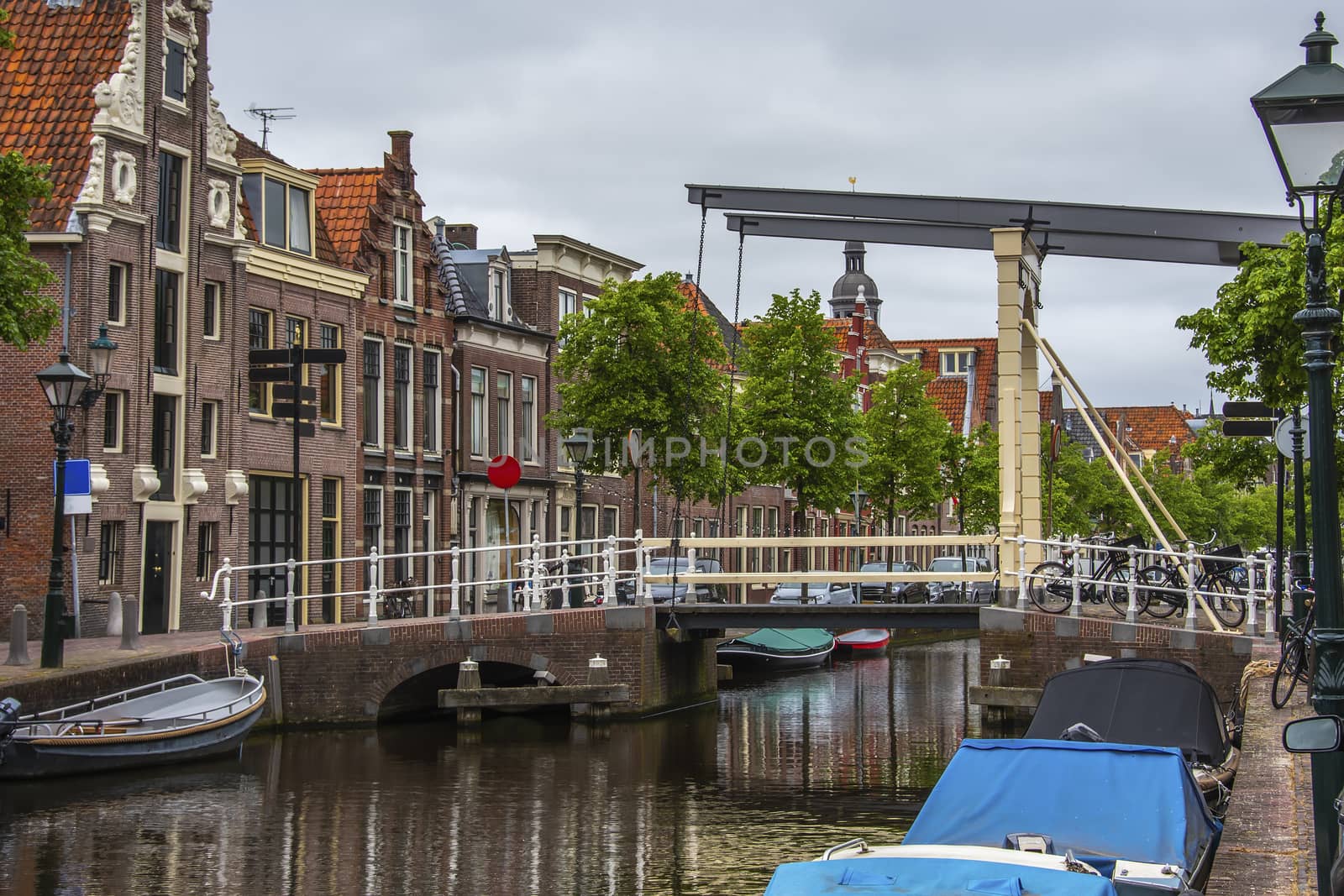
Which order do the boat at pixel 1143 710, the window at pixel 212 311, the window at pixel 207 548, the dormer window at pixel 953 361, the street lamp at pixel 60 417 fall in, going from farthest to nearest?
the dormer window at pixel 953 361, the window at pixel 212 311, the window at pixel 207 548, the street lamp at pixel 60 417, the boat at pixel 1143 710

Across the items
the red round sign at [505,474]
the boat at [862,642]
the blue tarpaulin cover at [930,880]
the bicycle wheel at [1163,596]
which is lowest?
the boat at [862,642]

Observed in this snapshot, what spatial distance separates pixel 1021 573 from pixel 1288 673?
23.1 ft

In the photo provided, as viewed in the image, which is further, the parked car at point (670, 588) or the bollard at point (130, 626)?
the parked car at point (670, 588)

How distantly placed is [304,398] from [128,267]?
4.73 m

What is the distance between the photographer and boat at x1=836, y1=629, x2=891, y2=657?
46.2 m

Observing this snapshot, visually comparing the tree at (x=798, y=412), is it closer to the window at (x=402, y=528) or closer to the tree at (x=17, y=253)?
the window at (x=402, y=528)

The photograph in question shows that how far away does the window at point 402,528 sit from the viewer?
130 ft

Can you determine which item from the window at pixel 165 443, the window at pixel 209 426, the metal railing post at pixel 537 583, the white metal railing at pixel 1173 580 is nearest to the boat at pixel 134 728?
the metal railing post at pixel 537 583

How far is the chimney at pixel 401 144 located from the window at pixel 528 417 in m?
7.09

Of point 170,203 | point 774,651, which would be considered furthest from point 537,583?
point 774,651

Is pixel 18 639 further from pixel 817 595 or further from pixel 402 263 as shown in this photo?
pixel 817 595

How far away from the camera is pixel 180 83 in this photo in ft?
108

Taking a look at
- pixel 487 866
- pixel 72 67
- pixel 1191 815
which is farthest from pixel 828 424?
pixel 1191 815

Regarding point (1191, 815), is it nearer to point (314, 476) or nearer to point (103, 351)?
point (103, 351)
